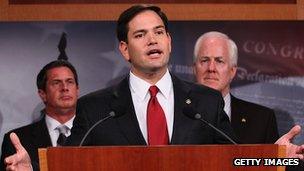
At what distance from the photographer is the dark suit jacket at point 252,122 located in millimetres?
3488

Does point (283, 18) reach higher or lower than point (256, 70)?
higher

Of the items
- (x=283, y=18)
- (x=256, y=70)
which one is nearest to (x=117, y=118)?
(x=256, y=70)

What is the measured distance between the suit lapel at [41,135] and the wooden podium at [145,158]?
141 centimetres

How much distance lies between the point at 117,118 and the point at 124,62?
942 mm

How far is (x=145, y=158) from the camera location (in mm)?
2006

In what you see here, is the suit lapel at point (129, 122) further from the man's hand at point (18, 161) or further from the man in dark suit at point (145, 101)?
the man's hand at point (18, 161)

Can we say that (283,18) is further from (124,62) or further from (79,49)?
(79,49)

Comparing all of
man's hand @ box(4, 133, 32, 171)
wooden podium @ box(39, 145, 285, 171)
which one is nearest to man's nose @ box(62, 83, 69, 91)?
man's hand @ box(4, 133, 32, 171)

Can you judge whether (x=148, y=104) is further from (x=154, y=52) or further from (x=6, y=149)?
(x=6, y=149)

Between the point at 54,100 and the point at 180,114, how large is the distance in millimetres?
1036

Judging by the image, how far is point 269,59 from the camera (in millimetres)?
3559

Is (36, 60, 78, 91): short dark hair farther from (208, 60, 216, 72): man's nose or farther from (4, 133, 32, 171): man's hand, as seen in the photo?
(4, 133, 32, 171): man's hand

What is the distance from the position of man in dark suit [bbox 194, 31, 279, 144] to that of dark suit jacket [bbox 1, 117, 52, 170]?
89 centimetres

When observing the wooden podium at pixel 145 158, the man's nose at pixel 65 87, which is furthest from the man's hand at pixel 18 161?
the man's nose at pixel 65 87
